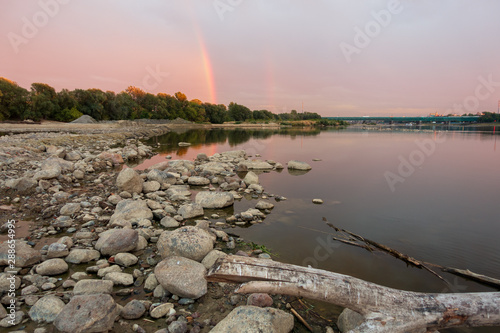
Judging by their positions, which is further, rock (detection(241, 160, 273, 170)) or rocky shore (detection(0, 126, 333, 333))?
rock (detection(241, 160, 273, 170))

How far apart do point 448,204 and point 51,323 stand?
13407 millimetres

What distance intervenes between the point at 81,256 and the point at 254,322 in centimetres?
386

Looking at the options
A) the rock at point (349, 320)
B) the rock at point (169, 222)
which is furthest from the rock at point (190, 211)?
the rock at point (349, 320)

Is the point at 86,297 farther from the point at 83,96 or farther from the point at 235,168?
the point at 83,96

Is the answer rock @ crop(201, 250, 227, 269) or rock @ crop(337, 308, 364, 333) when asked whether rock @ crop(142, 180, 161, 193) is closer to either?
rock @ crop(201, 250, 227, 269)

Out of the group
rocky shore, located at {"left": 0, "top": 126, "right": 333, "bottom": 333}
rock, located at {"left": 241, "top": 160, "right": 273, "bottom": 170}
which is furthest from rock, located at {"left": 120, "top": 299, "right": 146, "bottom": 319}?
rock, located at {"left": 241, "top": 160, "right": 273, "bottom": 170}

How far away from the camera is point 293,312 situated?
156 inches

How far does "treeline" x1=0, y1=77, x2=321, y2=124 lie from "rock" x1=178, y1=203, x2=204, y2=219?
77612 mm

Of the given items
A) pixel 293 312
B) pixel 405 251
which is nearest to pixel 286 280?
pixel 293 312

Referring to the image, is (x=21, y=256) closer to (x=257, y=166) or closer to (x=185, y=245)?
(x=185, y=245)

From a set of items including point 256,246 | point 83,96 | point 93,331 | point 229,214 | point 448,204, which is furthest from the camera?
point 83,96

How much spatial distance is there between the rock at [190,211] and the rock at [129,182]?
272cm

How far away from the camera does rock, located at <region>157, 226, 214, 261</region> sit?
5.08 metres

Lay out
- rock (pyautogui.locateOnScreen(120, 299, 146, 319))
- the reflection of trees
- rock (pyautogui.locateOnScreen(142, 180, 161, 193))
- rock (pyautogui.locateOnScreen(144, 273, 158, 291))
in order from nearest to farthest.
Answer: rock (pyautogui.locateOnScreen(120, 299, 146, 319)) < rock (pyautogui.locateOnScreen(144, 273, 158, 291)) < rock (pyautogui.locateOnScreen(142, 180, 161, 193)) < the reflection of trees
